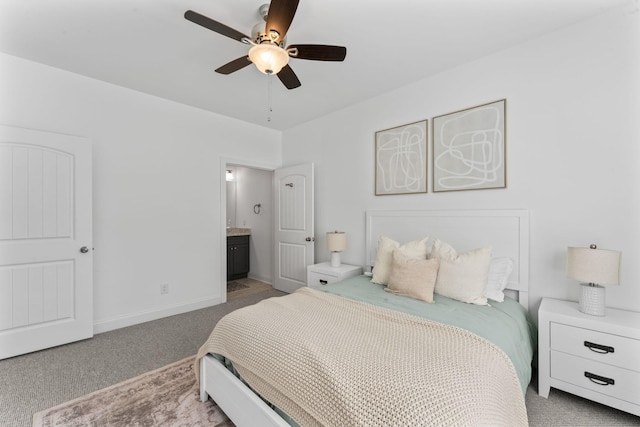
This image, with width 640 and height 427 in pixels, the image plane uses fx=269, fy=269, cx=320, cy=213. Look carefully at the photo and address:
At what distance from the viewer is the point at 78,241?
8.66 ft

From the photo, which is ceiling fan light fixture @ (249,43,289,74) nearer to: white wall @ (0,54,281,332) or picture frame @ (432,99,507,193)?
picture frame @ (432,99,507,193)

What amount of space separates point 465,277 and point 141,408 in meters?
2.38

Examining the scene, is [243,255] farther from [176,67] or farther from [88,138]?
[176,67]

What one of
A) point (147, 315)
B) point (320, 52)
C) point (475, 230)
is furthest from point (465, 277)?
point (147, 315)

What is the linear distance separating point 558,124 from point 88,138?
4191 millimetres

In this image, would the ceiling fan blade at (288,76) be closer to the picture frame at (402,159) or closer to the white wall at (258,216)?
the picture frame at (402,159)

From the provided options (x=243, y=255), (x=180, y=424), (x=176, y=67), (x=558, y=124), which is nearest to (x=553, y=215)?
(x=558, y=124)

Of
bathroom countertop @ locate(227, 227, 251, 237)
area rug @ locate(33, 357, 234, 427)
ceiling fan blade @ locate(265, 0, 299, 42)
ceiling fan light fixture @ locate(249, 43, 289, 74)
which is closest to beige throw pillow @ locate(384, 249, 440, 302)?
area rug @ locate(33, 357, 234, 427)

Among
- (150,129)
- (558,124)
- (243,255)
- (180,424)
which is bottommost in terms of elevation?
(180,424)

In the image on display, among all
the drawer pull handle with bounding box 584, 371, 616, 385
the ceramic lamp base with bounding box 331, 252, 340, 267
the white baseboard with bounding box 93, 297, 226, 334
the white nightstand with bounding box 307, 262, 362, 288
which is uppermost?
the ceramic lamp base with bounding box 331, 252, 340, 267

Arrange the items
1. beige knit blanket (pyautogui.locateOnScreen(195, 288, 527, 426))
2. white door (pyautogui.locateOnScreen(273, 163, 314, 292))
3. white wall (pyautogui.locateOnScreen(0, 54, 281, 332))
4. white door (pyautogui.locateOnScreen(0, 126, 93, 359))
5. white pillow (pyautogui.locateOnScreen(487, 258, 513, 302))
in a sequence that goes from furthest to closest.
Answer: white door (pyautogui.locateOnScreen(273, 163, 314, 292)) → white wall (pyautogui.locateOnScreen(0, 54, 281, 332)) → white door (pyautogui.locateOnScreen(0, 126, 93, 359)) → white pillow (pyautogui.locateOnScreen(487, 258, 513, 302)) → beige knit blanket (pyautogui.locateOnScreen(195, 288, 527, 426))

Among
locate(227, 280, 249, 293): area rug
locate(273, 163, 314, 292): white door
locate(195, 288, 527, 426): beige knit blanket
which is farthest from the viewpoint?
locate(227, 280, 249, 293): area rug

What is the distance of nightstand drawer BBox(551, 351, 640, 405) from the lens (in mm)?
1548

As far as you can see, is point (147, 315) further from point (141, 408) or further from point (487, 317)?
point (487, 317)
